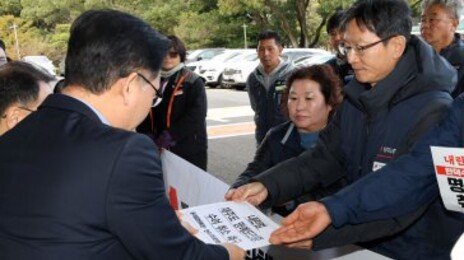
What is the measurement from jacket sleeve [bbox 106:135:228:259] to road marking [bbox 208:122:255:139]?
8601 mm

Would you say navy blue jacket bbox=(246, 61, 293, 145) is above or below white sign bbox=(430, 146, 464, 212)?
below

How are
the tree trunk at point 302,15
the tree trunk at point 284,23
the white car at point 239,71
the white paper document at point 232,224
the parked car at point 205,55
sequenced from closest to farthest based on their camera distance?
1. the white paper document at point 232,224
2. the white car at point 239,71
3. the parked car at point 205,55
4. the tree trunk at point 302,15
5. the tree trunk at point 284,23

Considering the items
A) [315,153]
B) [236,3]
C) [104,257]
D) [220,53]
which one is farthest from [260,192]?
[236,3]

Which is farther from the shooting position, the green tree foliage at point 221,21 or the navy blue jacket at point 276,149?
the green tree foliage at point 221,21

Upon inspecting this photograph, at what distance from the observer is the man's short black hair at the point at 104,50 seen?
1.43 meters

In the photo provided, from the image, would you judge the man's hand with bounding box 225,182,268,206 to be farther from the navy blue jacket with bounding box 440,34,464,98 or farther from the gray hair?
the gray hair

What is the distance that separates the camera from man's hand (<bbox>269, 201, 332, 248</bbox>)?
1.95m

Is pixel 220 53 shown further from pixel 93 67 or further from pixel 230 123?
pixel 93 67

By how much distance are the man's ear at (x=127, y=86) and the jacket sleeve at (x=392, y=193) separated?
2.91ft

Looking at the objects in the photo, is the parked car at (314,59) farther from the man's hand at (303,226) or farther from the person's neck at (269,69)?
the man's hand at (303,226)

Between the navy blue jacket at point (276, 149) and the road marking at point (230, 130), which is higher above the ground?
the navy blue jacket at point (276, 149)

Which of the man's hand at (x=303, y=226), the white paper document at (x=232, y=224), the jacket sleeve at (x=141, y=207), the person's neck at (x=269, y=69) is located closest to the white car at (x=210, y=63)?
the person's neck at (x=269, y=69)

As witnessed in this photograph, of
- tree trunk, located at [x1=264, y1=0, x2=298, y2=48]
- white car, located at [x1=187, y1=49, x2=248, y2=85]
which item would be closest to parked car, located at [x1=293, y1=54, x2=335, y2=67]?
white car, located at [x1=187, y1=49, x2=248, y2=85]

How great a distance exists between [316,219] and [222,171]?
5.57 m
